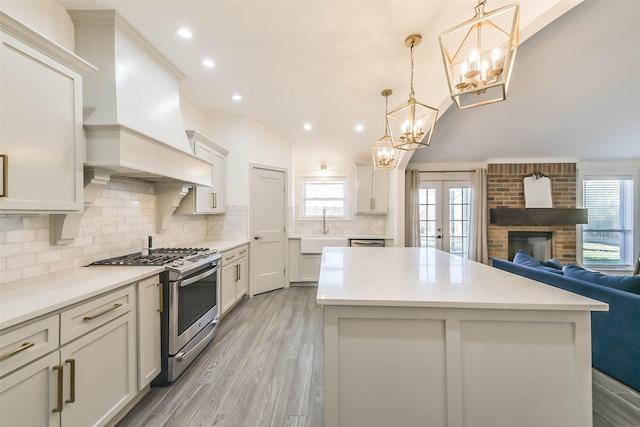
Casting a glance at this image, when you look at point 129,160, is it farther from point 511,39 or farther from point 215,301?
point 511,39

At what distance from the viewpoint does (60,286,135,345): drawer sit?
1172 millimetres

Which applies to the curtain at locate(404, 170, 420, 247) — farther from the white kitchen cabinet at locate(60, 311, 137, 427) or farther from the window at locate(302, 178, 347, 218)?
the white kitchen cabinet at locate(60, 311, 137, 427)

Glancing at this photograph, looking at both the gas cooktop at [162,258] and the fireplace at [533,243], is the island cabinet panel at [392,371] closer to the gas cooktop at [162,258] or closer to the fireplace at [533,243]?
the gas cooktop at [162,258]

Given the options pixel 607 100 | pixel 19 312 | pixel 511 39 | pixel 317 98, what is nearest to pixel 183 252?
pixel 19 312

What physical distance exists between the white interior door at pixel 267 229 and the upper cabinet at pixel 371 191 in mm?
1435

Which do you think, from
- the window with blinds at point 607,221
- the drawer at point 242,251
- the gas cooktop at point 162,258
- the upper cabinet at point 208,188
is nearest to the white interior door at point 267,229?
the drawer at point 242,251

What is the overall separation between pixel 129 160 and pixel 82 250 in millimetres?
799

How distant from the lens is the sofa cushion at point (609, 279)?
182 cm

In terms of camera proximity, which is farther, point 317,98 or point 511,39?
point 317,98

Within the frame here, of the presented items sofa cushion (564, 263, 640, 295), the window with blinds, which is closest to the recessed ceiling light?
sofa cushion (564, 263, 640, 295)

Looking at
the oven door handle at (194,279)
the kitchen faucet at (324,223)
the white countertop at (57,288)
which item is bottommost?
the oven door handle at (194,279)

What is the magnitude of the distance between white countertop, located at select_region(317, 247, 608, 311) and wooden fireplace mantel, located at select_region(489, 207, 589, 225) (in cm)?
364

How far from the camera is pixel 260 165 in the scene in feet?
12.8

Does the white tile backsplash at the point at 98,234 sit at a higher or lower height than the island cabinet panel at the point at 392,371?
higher
